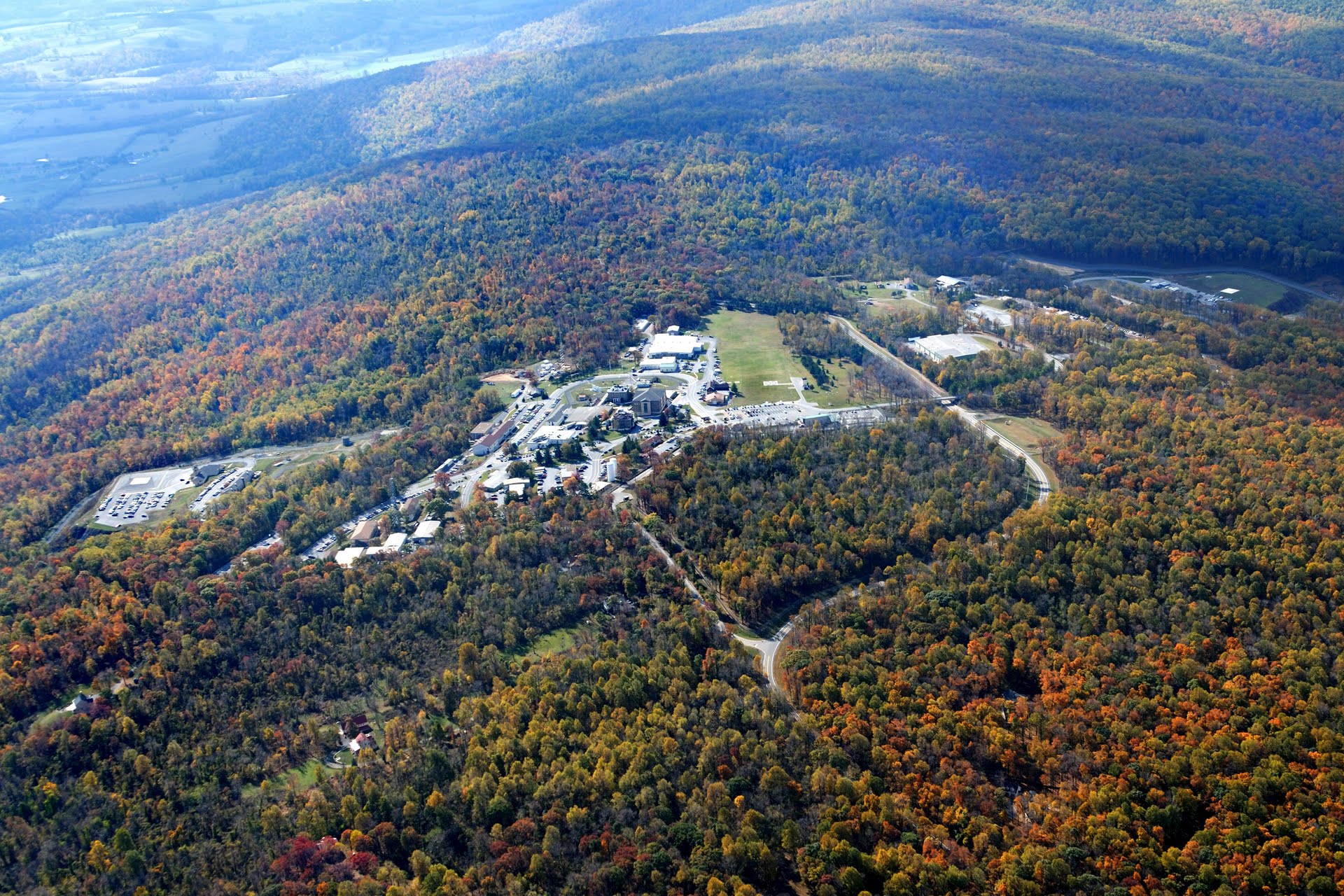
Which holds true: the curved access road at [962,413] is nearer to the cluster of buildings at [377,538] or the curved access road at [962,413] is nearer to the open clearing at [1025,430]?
the open clearing at [1025,430]

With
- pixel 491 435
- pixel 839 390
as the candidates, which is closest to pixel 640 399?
pixel 491 435

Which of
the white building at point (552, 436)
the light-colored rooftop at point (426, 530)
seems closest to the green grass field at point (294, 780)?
the light-colored rooftop at point (426, 530)

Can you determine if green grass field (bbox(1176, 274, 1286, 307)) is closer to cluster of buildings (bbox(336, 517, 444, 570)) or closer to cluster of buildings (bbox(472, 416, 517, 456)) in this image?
cluster of buildings (bbox(472, 416, 517, 456))

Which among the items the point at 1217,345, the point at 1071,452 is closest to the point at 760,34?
the point at 1217,345

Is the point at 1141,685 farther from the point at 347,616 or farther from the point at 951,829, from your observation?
the point at 347,616

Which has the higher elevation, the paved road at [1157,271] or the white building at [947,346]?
the white building at [947,346]
